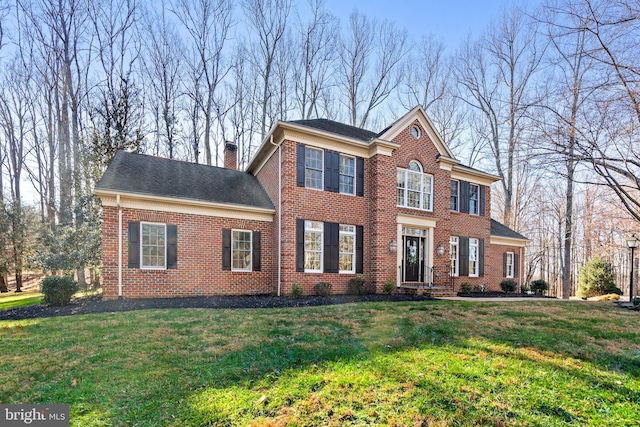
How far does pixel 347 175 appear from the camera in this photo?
12328 mm

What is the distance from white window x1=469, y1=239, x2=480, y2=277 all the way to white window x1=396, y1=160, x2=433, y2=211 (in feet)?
12.5

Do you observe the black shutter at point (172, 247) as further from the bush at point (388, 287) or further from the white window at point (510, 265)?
the white window at point (510, 265)

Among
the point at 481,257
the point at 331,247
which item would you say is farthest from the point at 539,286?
the point at 331,247

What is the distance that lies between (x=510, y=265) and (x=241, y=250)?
49.0ft

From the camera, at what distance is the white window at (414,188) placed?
1296 cm

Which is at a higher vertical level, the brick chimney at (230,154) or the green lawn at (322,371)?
the brick chimney at (230,154)

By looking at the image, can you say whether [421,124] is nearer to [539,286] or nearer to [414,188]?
[414,188]

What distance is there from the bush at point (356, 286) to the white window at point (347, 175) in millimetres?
3340

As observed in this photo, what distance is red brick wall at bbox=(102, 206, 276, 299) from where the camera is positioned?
9766mm

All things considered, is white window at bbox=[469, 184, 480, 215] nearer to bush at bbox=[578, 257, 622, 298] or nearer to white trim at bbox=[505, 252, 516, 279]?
white trim at bbox=[505, 252, 516, 279]

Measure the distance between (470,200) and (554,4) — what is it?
1031 cm

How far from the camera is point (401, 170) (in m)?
13.0

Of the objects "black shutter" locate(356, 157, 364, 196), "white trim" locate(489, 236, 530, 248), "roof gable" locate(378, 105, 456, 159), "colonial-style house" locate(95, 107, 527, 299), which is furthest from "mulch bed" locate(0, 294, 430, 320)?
"white trim" locate(489, 236, 530, 248)

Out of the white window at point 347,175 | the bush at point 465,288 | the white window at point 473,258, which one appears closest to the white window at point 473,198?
the white window at point 473,258
